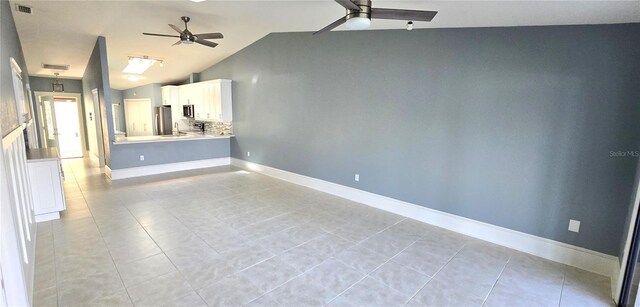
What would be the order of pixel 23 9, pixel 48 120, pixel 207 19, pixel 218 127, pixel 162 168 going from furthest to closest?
pixel 48 120
pixel 218 127
pixel 162 168
pixel 207 19
pixel 23 9

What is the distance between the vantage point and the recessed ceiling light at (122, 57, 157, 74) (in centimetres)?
636

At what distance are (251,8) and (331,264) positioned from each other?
338cm

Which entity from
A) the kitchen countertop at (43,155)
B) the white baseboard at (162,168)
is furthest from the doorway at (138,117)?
the kitchen countertop at (43,155)

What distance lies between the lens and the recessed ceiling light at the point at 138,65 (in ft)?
20.9

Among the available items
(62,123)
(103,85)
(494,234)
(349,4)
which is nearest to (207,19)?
(103,85)

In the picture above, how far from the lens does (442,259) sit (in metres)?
2.89

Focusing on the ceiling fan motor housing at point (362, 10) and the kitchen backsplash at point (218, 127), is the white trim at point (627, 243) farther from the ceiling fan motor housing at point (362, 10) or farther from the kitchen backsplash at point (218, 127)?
the kitchen backsplash at point (218, 127)

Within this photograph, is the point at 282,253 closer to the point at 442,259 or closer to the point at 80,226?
the point at 442,259

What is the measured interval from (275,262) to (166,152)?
491cm

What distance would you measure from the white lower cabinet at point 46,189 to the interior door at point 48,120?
19.5 ft

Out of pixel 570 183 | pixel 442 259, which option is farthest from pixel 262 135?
pixel 570 183

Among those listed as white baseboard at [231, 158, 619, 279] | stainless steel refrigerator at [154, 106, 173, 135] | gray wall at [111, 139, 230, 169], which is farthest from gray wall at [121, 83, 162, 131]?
white baseboard at [231, 158, 619, 279]

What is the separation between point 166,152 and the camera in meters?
6.48

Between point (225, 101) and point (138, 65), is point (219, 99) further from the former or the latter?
point (138, 65)
